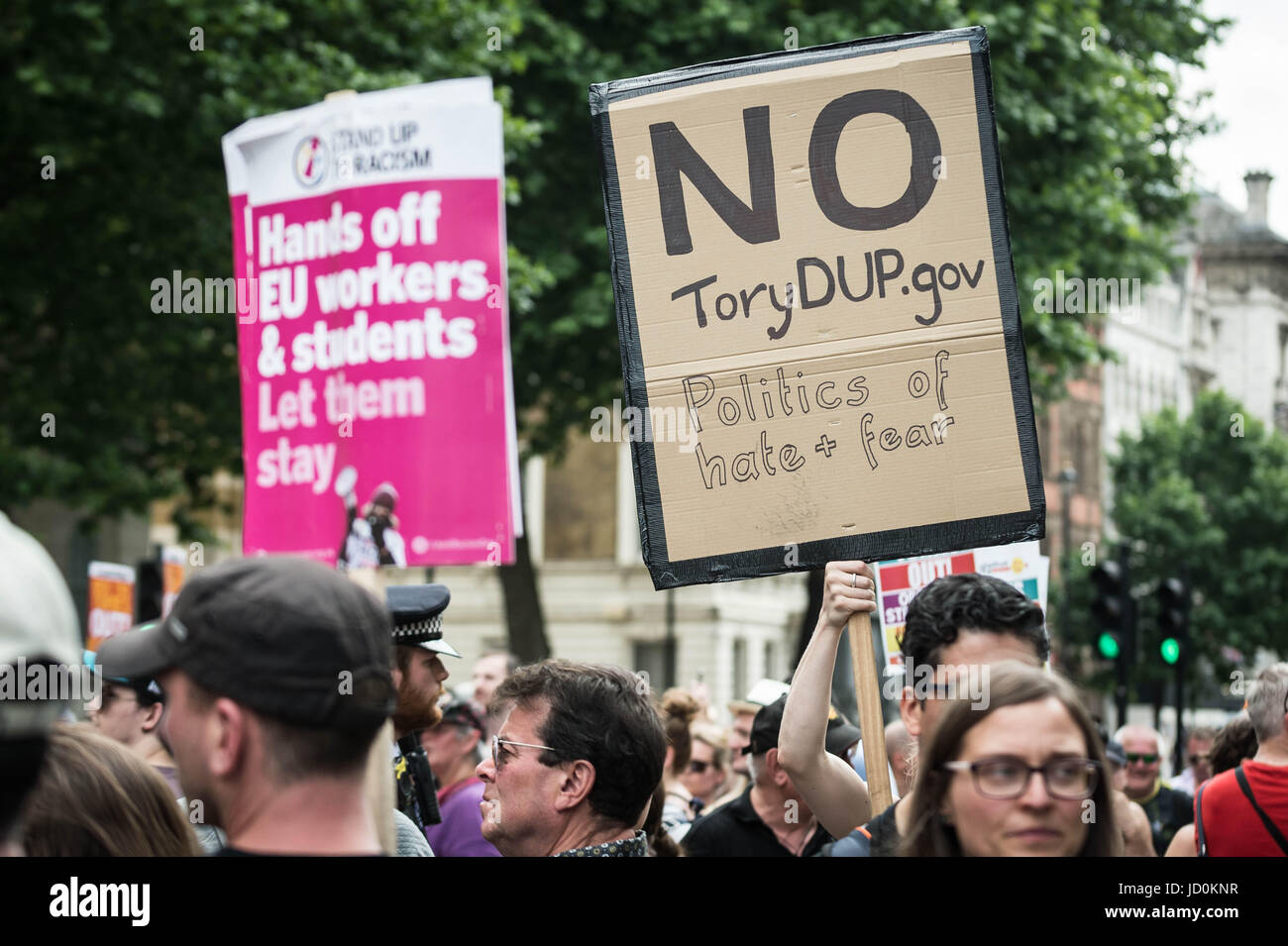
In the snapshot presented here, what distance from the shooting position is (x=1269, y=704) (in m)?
4.78

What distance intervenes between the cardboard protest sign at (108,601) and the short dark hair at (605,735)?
7937 millimetres

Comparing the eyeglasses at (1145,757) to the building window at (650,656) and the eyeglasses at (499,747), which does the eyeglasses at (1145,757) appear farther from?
the building window at (650,656)

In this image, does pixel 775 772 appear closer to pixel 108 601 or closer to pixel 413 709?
pixel 413 709

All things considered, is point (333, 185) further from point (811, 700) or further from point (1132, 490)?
point (1132, 490)

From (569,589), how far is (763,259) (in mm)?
38723

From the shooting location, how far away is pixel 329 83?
14.7m

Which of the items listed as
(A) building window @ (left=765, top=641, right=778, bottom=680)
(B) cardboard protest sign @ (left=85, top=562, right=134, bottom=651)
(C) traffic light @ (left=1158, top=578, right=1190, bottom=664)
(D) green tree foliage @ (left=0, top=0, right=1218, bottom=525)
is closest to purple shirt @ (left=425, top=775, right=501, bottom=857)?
(B) cardboard protest sign @ (left=85, top=562, right=134, bottom=651)

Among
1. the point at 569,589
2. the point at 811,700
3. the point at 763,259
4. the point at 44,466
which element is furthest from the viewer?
the point at 569,589

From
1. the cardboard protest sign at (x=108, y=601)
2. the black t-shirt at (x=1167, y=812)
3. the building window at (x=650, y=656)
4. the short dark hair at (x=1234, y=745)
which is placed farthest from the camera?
the building window at (x=650, y=656)

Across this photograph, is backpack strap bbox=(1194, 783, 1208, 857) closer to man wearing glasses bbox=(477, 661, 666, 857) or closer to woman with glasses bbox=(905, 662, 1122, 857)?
man wearing glasses bbox=(477, 661, 666, 857)

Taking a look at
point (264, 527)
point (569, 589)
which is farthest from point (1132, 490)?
point (264, 527)

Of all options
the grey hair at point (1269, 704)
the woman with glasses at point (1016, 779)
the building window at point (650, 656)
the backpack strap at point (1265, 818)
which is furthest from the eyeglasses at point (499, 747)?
the building window at point (650, 656)

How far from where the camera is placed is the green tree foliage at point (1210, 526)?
49750 mm
